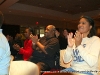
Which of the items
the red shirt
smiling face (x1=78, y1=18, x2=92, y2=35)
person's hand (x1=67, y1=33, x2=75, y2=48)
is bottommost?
the red shirt

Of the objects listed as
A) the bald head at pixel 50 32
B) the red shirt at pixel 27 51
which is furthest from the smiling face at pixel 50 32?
the red shirt at pixel 27 51

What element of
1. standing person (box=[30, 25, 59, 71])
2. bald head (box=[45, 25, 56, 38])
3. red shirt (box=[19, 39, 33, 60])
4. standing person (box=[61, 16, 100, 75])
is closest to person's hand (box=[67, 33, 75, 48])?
standing person (box=[61, 16, 100, 75])

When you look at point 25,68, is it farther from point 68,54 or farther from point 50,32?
point 50,32

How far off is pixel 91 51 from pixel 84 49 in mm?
82

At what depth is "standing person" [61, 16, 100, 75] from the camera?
1.99 metres

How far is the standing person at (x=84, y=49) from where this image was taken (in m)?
1.99

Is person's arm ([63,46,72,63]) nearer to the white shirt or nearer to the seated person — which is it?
the white shirt

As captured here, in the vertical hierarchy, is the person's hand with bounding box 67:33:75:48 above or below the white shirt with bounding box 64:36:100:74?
above

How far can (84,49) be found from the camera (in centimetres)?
204

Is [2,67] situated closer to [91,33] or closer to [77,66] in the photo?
[77,66]

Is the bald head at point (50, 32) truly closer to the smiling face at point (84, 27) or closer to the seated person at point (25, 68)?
the smiling face at point (84, 27)

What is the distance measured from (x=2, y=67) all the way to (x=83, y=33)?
122 centimetres

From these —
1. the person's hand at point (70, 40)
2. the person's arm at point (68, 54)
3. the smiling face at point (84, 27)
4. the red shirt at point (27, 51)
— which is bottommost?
the red shirt at point (27, 51)

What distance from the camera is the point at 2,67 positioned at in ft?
4.98
